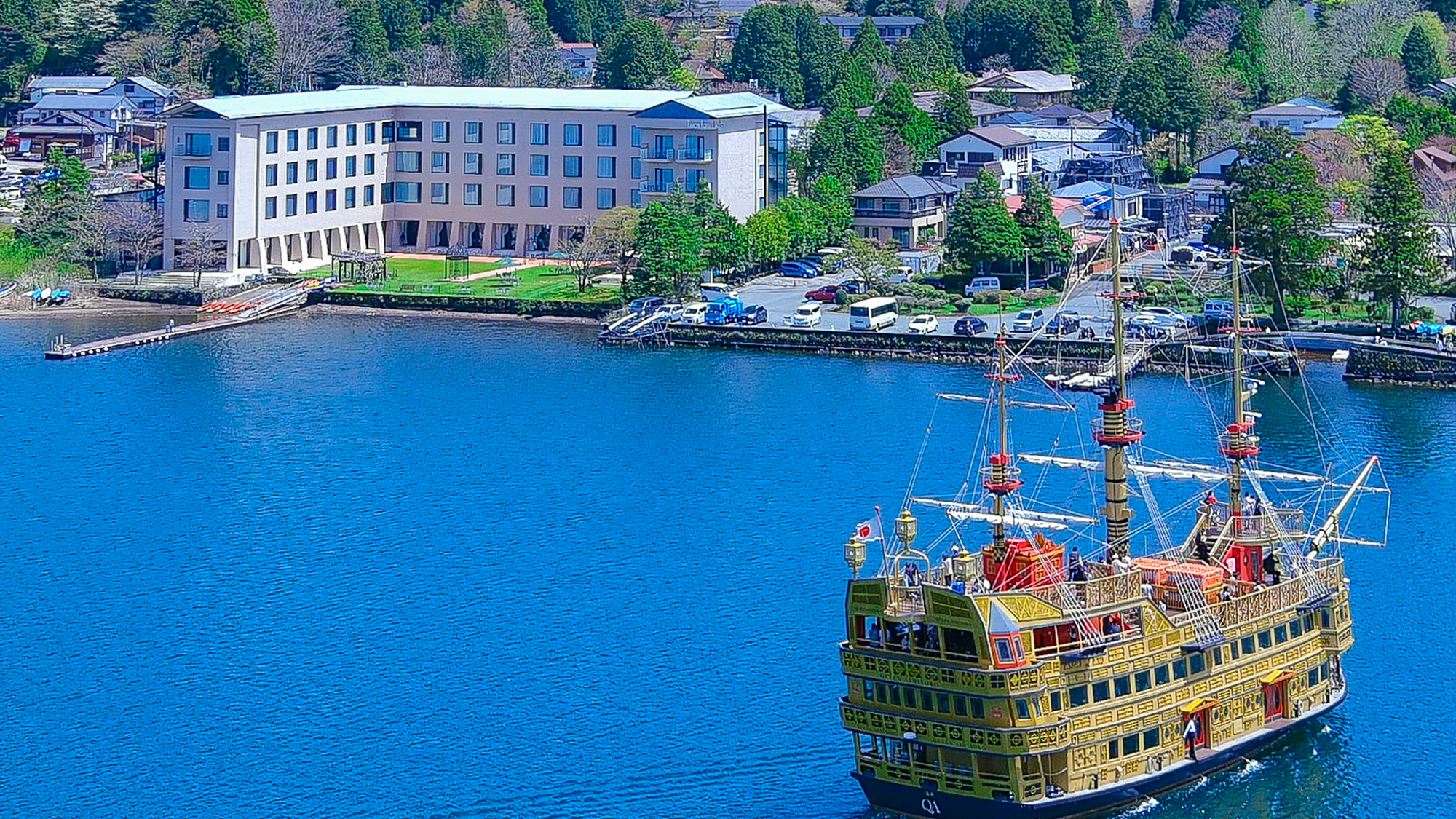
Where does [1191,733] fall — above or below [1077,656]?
below

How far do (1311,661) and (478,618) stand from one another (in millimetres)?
12735

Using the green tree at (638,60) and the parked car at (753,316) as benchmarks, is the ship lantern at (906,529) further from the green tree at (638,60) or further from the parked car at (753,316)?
the green tree at (638,60)

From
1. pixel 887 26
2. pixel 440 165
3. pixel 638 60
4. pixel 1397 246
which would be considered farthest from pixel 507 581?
pixel 887 26

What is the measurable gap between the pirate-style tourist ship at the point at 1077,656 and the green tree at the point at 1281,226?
3110cm

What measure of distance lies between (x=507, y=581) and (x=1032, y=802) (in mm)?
12927

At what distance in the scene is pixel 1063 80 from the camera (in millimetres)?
103438

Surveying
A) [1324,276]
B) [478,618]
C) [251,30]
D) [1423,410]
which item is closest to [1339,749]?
[478,618]

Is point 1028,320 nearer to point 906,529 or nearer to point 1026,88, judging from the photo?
point 906,529

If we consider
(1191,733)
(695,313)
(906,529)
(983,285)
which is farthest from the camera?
(983,285)

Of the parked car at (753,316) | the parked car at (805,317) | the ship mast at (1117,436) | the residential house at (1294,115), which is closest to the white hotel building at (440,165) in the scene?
the parked car at (753,316)

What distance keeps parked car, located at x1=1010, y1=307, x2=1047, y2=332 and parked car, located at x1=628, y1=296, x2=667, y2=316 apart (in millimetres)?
10018

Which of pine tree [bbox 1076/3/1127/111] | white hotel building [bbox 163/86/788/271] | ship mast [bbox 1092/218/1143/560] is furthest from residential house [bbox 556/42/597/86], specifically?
ship mast [bbox 1092/218/1143/560]

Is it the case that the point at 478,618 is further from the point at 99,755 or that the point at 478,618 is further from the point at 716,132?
the point at 716,132

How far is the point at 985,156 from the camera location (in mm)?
81375
